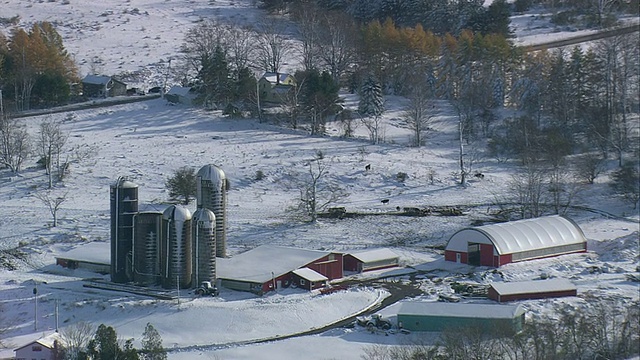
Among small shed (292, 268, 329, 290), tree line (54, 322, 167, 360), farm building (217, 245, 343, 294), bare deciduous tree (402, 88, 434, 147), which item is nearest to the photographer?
tree line (54, 322, 167, 360)

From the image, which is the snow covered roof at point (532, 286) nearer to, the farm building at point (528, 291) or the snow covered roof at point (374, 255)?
the farm building at point (528, 291)

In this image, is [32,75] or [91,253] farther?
[32,75]

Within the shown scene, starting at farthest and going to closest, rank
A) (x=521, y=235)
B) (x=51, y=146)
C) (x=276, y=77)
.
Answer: (x=276, y=77) < (x=51, y=146) < (x=521, y=235)

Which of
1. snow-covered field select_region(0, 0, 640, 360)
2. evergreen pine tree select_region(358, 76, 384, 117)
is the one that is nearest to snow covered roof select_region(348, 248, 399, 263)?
snow-covered field select_region(0, 0, 640, 360)

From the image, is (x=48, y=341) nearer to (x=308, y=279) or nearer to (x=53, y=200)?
(x=308, y=279)

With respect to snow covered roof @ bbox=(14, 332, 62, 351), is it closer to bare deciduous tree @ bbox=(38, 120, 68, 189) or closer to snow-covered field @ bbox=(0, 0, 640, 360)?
snow-covered field @ bbox=(0, 0, 640, 360)

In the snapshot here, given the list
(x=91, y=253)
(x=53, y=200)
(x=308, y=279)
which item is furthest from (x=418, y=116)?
(x=91, y=253)

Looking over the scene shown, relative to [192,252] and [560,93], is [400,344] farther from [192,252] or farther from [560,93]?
[560,93]
